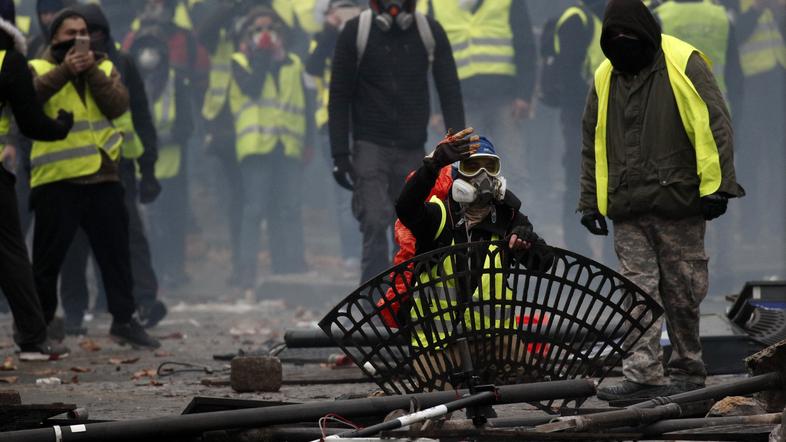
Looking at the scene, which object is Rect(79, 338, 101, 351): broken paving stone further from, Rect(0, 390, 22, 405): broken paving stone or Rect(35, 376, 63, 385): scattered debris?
Rect(0, 390, 22, 405): broken paving stone

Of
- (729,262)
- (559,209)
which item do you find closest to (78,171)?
(729,262)

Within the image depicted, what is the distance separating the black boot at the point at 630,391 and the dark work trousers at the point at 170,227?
1292 cm

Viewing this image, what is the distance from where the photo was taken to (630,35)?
22.6 feet

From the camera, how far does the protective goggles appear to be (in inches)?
230

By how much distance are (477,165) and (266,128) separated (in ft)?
42.3

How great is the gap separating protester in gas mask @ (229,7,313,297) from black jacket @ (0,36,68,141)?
9292 mm

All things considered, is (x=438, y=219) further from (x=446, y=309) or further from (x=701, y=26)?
(x=701, y=26)

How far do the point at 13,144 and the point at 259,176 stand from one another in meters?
9.11

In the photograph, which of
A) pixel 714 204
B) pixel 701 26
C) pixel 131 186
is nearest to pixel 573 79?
pixel 701 26

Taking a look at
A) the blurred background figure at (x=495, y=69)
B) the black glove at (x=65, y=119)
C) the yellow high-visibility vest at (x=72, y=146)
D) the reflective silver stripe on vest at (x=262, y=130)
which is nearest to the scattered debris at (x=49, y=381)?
the black glove at (x=65, y=119)

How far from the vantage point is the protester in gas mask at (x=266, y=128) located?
727 inches

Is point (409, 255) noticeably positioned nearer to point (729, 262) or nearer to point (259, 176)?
point (729, 262)

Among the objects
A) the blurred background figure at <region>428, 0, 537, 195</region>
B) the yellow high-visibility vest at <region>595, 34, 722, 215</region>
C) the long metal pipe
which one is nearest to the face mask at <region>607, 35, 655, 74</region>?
the yellow high-visibility vest at <region>595, 34, 722, 215</region>

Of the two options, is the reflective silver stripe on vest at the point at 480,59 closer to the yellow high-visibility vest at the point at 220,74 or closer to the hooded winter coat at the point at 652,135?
the yellow high-visibility vest at the point at 220,74
